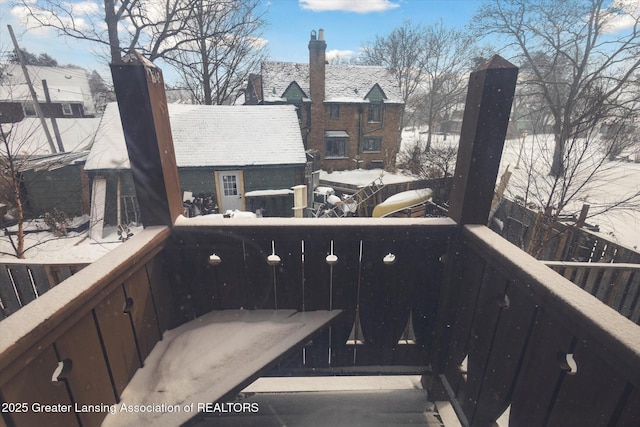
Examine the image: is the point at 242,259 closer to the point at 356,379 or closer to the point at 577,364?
the point at 356,379

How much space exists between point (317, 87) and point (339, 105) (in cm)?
188

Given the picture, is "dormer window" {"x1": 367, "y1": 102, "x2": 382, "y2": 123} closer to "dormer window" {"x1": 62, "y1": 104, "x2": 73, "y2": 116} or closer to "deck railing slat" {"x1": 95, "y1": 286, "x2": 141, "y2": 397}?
"deck railing slat" {"x1": 95, "y1": 286, "x2": 141, "y2": 397}

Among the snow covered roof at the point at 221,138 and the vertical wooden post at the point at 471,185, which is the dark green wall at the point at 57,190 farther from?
the vertical wooden post at the point at 471,185

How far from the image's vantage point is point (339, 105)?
745 inches

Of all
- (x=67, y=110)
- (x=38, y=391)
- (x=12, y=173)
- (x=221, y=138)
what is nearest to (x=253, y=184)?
(x=221, y=138)

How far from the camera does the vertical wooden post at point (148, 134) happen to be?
142 centimetres

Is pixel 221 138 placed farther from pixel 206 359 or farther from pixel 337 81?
pixel 337 81

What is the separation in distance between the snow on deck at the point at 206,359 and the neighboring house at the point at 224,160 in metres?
8.88

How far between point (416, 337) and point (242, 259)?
1280 millimetres

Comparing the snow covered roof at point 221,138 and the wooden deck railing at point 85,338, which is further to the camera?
the snow covered roof at point 221,138

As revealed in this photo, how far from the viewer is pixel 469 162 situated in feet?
5.13

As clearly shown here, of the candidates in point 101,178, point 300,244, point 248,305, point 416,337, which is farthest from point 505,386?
point 101,178

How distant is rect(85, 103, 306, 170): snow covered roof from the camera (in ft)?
33.3

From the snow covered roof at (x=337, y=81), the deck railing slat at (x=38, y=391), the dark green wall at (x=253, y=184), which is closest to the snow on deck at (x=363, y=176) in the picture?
the snow covered roof at (x=337, y=81)
